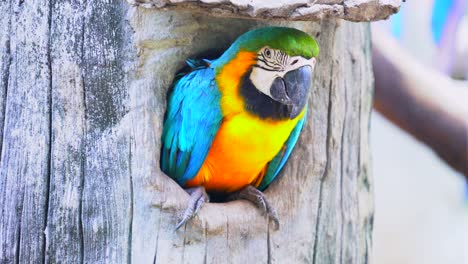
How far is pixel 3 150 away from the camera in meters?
1.76

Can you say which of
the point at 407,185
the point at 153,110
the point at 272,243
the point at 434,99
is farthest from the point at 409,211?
the point at 153,110

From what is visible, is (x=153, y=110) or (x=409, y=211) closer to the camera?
(x=153, y=110)

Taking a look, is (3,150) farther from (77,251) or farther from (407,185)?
(407,185)

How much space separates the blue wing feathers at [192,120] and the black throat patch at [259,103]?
9cm

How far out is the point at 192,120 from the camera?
1.97 meters

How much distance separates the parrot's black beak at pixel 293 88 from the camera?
6.00 feet

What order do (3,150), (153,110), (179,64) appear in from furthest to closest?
(179,64)
(153,110)
(3,150)

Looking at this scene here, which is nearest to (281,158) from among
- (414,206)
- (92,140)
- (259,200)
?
(259,200)

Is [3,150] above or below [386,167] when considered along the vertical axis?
above

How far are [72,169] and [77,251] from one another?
236mm

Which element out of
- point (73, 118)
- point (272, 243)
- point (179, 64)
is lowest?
point (272, 243)

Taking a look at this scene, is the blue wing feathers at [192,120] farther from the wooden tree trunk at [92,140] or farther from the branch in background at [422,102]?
the branch in background at [422,102]

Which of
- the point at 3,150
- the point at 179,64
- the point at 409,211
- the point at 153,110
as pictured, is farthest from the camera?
the point at 409,211

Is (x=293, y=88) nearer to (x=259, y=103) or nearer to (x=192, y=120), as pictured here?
(x=259, y=103)
